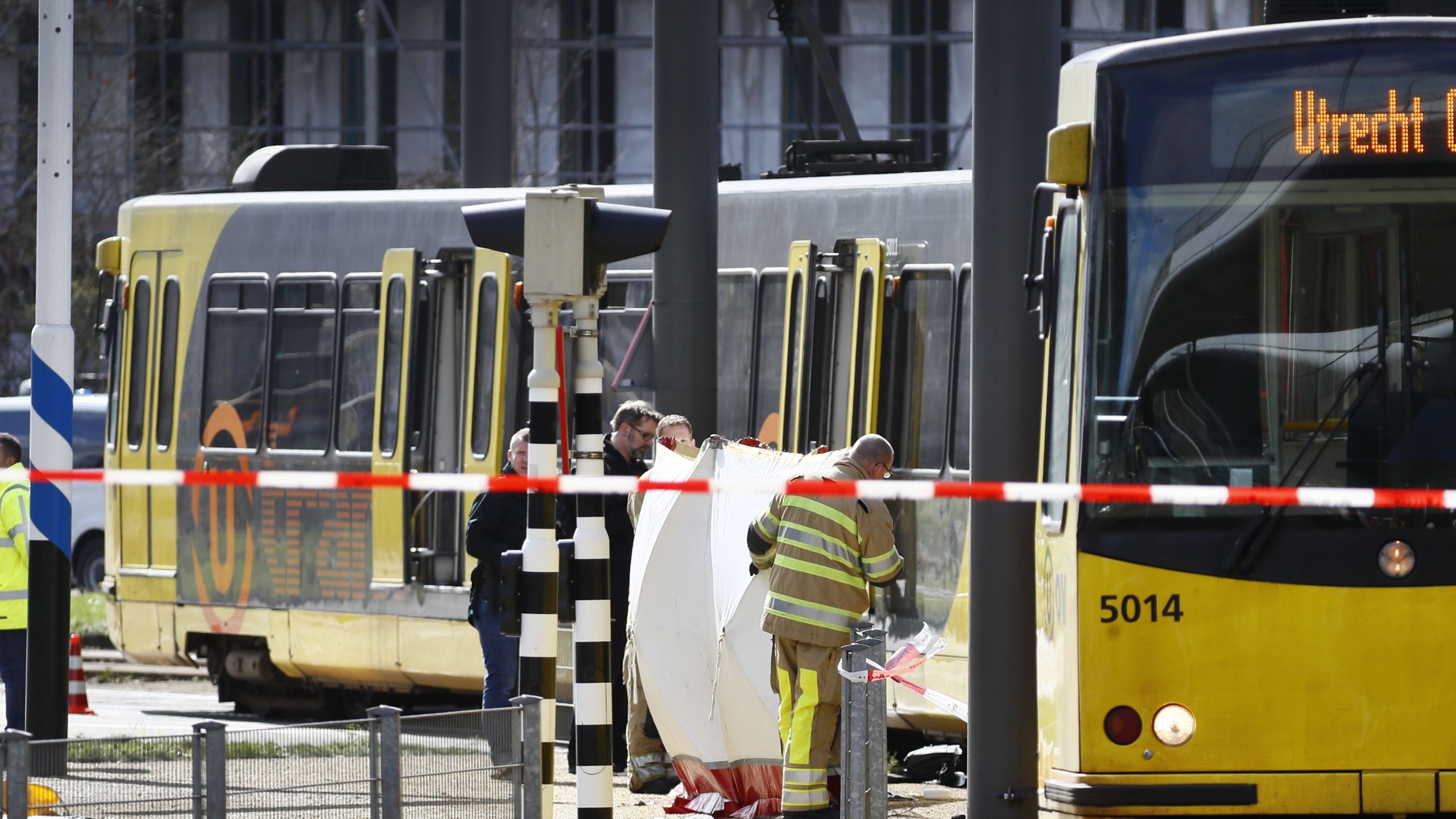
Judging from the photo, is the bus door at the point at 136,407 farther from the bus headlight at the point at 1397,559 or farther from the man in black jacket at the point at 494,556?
the bus headlight at the point at 1397,559

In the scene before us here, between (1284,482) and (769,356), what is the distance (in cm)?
616

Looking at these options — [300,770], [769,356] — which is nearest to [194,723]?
[300,770]

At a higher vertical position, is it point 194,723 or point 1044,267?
point 1044,267

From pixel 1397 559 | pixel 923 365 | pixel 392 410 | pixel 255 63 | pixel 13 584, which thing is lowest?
pixel 13 584

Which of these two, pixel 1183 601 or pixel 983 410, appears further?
pixel 983 410

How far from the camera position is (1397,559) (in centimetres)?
690

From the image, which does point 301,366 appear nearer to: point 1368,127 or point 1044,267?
point 1044,267

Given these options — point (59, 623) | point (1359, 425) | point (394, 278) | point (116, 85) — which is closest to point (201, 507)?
point (394, 278)

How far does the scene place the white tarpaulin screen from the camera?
10328 mm

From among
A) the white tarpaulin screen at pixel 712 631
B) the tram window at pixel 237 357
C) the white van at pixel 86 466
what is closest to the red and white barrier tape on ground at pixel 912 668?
the white tarpaulin screen at pixel 712 631

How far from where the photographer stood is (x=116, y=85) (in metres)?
36.1

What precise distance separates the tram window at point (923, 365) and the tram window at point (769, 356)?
87 cm

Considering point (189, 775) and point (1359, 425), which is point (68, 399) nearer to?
point (189, 775)

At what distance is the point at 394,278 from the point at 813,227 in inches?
125
